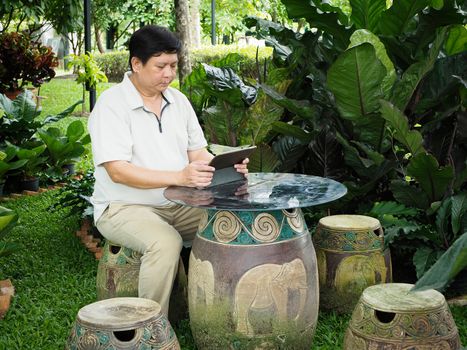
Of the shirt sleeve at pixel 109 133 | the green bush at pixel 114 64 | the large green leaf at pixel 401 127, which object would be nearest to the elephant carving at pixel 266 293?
the shirt sleeve at pixel 109 133

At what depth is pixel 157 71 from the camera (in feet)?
12.2

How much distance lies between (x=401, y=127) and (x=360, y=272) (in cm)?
84

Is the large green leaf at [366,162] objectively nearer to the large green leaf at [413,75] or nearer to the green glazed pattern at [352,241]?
the large green leaf at [413,75]

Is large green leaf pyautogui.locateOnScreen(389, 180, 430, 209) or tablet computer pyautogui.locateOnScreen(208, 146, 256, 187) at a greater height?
tablet computer pyautogui.locateOnScreen(208, 146, 256, 187)

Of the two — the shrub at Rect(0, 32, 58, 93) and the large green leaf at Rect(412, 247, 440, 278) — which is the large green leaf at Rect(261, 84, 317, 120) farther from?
the shrub at Rect(0, 32, 58, 93)

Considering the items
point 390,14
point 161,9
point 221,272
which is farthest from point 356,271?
point 161,9


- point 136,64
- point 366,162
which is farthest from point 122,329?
point 366,162

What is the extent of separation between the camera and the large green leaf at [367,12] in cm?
496

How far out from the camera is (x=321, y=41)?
5.36 meters

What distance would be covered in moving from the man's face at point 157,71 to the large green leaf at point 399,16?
5.25 feet

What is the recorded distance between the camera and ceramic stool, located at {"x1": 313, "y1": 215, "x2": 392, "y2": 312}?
3.97m

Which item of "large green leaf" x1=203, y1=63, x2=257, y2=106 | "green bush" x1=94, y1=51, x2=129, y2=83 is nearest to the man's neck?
"large green leaf" x1=203, y1=63, x2=257, y2=106

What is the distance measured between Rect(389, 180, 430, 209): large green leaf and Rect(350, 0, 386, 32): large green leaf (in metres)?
1.20

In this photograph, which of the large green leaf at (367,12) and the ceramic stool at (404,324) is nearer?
the ceramic stool at (404,324)
